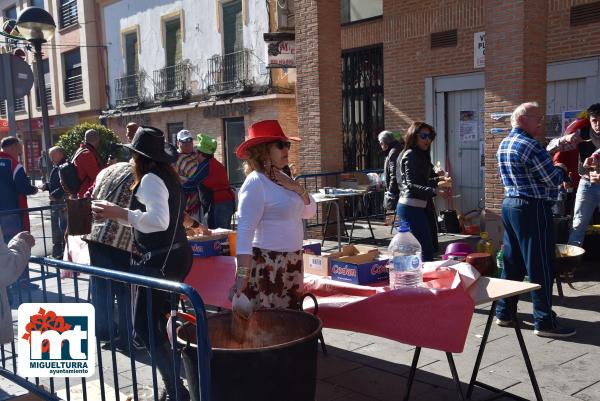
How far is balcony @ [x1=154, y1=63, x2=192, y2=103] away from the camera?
19.7 m

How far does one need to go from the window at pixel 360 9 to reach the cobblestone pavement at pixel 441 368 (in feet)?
27.9

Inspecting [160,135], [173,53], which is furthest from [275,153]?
[173,53]

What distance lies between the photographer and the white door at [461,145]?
11055 millimetres

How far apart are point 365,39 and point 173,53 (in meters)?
9.70

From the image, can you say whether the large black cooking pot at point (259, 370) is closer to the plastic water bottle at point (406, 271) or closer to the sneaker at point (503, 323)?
the plastic water bottle at point (406, 271)

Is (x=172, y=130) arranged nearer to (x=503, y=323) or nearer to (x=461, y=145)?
(x=461, y=145)

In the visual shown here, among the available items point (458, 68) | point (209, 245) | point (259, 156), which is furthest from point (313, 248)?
point (458, 68)

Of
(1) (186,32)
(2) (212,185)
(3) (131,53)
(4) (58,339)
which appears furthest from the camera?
(3) (131,53)

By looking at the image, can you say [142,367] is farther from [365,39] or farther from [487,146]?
[365,39]

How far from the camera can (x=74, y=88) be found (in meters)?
26.4

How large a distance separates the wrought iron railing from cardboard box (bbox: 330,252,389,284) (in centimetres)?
2389

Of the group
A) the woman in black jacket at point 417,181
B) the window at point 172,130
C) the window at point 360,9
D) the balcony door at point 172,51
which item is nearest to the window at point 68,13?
the balcony door at point 172,51

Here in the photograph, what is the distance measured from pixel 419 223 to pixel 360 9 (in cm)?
792

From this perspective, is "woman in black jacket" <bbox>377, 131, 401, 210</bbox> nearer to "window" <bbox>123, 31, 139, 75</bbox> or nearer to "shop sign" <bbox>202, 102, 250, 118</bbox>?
"shop sign" <bbox>202, 102, 250, 118</bbox>
